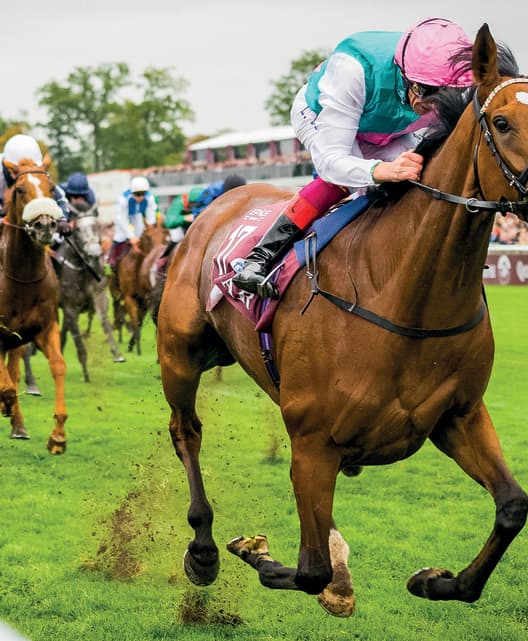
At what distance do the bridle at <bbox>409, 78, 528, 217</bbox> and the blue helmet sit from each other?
28.6 feet

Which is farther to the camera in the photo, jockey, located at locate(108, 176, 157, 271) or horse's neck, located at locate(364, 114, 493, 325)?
jockey, located at locate(108, 176, 157, 271)

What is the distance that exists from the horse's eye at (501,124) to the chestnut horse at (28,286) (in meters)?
4.78

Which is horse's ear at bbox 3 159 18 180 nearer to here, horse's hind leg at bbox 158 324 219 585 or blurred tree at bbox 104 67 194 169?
horse's hind leg at bbox 158 324 219 585

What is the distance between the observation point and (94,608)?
424 centimetres

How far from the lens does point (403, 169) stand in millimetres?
3182

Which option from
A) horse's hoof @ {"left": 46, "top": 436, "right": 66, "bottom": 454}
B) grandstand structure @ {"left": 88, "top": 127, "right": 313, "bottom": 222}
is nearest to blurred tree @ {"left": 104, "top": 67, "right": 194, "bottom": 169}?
grandstand structure @ {"left": 88, "top": 127, "right": 313, "bottom": 222}

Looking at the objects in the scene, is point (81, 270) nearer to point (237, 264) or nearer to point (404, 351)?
point (237, 264)

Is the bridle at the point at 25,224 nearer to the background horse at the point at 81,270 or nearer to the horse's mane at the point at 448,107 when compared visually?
the background horse at the point at 81,270

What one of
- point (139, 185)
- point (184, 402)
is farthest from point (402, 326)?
point (139, 185)

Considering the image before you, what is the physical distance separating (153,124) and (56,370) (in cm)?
5388

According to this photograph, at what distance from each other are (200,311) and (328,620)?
4.93 feet

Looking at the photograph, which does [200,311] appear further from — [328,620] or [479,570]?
[479,570]

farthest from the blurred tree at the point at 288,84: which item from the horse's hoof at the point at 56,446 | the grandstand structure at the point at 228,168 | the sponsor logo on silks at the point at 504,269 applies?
the horse's hoof at the point at 56,446

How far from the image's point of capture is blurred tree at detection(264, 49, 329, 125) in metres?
51.0
